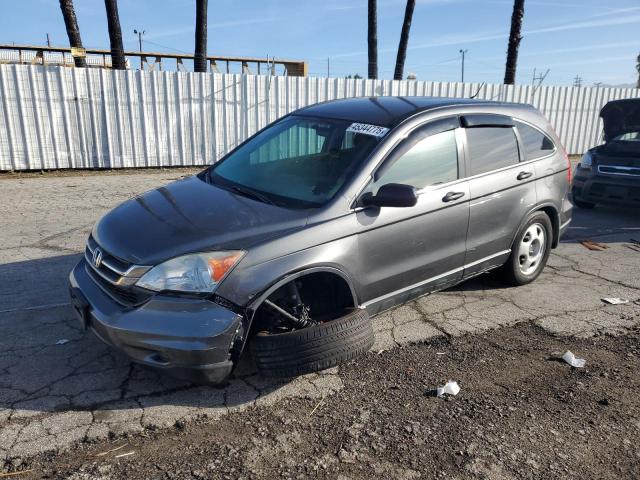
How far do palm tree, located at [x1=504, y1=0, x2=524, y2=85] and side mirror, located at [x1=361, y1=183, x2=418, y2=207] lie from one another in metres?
17.1

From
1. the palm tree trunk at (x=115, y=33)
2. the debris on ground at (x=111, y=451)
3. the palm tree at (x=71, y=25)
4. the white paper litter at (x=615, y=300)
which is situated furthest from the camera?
the palm tree trunk at (x=115, y=33)

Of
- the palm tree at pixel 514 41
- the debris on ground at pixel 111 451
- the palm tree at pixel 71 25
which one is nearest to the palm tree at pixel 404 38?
the palm tree at pixel 514 41

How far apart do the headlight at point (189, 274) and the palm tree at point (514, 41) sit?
18.1m

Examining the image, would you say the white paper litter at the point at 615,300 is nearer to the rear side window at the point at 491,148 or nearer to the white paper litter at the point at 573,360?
the white paper litter at the point at 573,360

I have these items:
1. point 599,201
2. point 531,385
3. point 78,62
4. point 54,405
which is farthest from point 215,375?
point 78,62

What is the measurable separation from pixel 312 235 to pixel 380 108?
5.06ft

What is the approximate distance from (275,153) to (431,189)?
4.50 feet

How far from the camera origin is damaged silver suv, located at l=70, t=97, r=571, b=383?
2.92 metres

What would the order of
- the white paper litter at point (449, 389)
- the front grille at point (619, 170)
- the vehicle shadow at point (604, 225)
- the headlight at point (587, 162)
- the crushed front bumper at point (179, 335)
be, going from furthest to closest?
the headlight at point (587, 162) → the front grille at point (619, 170) → the vehicle shadow at point (604, 225) → the white paper litter at point (449, 389) → the crushed front bumper at point (179, 335)

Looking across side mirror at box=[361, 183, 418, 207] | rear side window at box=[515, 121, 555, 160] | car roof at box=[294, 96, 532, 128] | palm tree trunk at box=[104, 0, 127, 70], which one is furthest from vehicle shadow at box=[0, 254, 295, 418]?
palm tree trunk at box=[104, 0, 127, 70]

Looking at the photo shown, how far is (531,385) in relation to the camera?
3.40m

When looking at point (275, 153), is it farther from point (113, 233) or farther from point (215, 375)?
point (215, 375)

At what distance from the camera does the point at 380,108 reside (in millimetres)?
4160

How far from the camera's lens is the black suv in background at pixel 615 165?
7.82 metres
